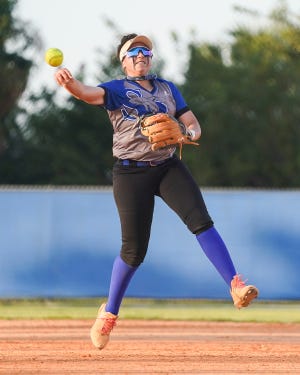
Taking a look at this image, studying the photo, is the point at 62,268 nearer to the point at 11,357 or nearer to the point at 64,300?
the point at 64,300

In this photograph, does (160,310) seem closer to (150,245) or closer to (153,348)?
(150,245)

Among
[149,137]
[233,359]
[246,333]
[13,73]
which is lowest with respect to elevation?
[13,73]

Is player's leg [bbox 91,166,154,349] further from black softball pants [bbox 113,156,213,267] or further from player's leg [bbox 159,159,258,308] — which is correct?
player's leg [bbox 159,159,258,308]

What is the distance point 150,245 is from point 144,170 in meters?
6.48

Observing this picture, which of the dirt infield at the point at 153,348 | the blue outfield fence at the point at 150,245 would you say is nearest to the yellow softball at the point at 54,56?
the dirt infield at the point at 153,348

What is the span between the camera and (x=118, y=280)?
23.4ft

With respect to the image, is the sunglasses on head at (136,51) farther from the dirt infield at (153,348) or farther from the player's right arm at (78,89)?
the dirt infield at (153,348)

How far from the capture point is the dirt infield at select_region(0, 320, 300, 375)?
6.62 meters

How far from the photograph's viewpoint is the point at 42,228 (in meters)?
13.4

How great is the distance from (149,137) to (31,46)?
866 inches

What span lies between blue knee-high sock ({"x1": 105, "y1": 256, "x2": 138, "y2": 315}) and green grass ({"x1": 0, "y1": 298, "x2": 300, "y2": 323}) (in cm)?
481

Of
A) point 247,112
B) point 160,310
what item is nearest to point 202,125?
point 247,112

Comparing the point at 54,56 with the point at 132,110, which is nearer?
the point at 54,56

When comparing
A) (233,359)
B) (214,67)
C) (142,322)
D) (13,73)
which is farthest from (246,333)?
(214,67)
